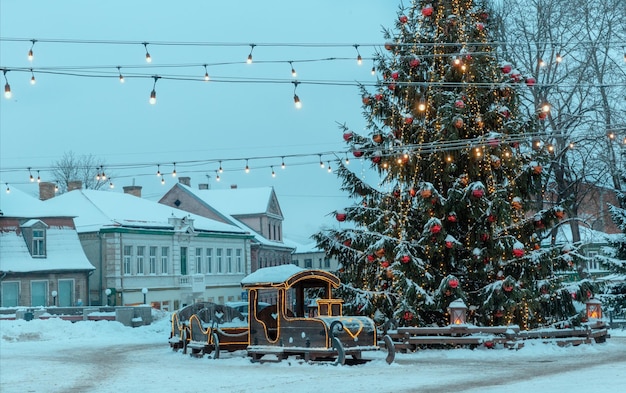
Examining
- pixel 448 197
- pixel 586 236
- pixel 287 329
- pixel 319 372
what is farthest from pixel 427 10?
pixel 586 236

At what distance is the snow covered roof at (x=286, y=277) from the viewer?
24.0 meters

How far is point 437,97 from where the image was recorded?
88.3 feet

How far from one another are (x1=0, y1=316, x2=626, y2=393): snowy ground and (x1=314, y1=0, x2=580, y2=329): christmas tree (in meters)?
1.77

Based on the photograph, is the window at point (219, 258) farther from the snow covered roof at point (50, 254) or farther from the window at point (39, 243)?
the window at point (39, 243)

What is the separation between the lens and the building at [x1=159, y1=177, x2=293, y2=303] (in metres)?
65.9

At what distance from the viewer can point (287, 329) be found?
23.5 m

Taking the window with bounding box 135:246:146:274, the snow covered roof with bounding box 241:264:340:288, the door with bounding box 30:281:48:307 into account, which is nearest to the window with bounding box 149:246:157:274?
the window with bounding box 135:246:146:274

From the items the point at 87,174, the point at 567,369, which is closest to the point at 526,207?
the point at 567,369

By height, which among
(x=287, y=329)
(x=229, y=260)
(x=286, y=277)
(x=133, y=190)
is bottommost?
(x=287, y=329)

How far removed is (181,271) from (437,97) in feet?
98.3

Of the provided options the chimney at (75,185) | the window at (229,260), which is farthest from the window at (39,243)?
the window at (229,260)

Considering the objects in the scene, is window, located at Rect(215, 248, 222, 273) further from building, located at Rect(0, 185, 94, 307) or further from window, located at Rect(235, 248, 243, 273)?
building, located at Rect(0, 185, 94, 307)

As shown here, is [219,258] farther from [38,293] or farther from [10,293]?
[10,293]

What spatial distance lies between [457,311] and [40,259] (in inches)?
1034
